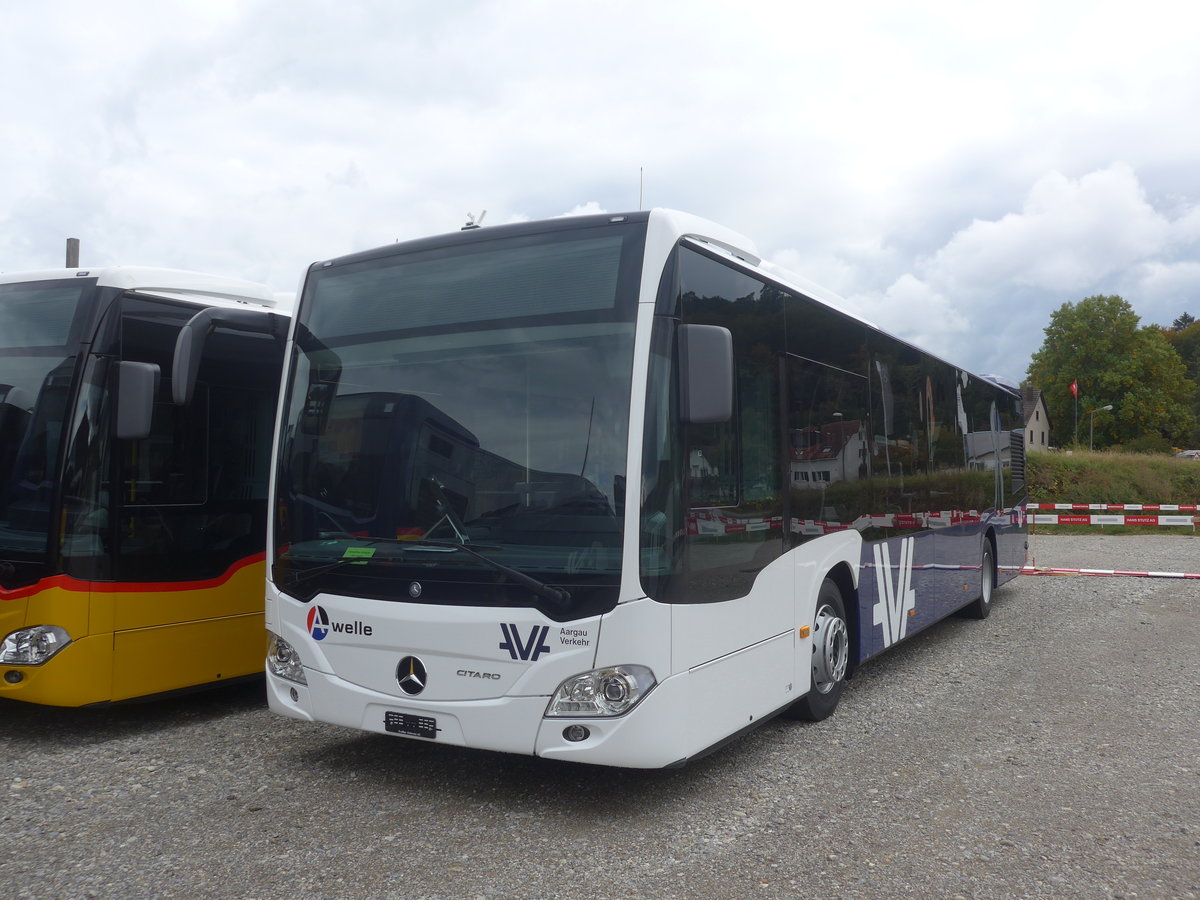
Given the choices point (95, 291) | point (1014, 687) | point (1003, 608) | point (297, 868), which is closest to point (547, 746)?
point (297, 868)

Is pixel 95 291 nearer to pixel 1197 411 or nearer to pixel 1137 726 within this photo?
pixel 1137 726

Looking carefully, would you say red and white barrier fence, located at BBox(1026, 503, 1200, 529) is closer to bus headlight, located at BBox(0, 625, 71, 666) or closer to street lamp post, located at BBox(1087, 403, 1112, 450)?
bus headlight, located at BBox(0, 625, 71, 666)

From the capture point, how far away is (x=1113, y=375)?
66.4m

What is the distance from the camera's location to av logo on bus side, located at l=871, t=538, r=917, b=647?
740 cm

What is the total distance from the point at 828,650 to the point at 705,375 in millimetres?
2584

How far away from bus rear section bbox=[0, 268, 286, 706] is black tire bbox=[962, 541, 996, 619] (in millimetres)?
7533

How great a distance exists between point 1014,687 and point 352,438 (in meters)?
5.33

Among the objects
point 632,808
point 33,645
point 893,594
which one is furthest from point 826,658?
point 33,645

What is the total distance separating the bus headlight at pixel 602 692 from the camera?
4.43 m

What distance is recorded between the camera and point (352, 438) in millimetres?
5129

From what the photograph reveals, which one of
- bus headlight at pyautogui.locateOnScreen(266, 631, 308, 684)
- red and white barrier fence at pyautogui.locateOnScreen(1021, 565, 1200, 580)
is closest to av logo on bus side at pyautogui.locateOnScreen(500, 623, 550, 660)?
bus headlight at pyautogui.locateOnScreen(266, 631, 308, 684)

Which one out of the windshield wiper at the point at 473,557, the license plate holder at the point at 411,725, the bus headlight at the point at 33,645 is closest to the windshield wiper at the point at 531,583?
the windshield wiper at the point at 473,557

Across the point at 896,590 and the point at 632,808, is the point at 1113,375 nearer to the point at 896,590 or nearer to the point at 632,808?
the point at 896,590

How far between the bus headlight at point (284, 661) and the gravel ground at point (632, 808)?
1.81 ft
